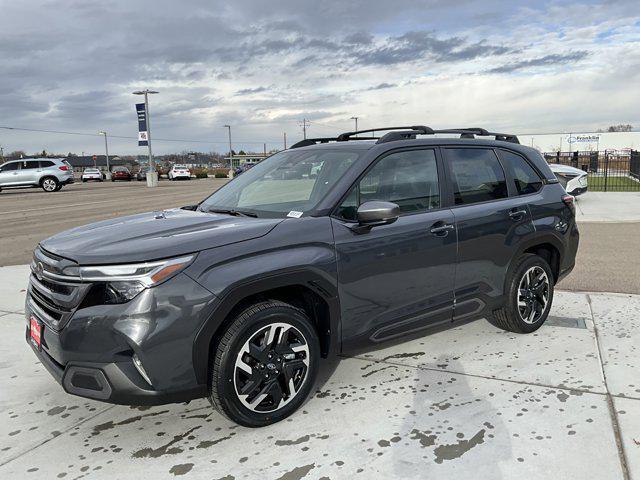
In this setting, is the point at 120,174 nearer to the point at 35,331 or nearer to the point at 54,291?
the point at 35,331

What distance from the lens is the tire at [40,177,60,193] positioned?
29.1 m

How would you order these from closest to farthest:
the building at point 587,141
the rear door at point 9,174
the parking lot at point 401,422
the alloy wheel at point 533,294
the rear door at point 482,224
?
1. the parking lot at point 401,422
2. the rear door at point 482,224
3. the alloy wheel at point 533,294
4. the rear door at point 9,174
5. the building at point 587,141

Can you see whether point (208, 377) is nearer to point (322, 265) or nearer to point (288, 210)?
point (322, 265)

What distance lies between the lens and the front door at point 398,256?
344 cm

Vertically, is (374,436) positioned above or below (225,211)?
below

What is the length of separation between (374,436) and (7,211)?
58.4 ft

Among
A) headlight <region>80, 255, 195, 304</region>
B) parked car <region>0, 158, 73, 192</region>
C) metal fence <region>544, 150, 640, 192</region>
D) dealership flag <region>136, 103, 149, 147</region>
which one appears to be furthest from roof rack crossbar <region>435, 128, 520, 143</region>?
dealership flag <region>136, 103, 149, 147</region>

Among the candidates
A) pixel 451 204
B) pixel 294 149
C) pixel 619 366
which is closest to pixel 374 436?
pixel 451 204

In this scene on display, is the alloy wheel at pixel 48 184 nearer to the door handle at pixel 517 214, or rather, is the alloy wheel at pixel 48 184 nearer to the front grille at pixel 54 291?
the front grille at pixel 54 291

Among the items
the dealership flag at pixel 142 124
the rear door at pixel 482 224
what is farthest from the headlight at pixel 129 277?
the dealership flag at pixel 142 124

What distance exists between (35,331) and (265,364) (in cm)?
141

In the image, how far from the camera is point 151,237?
3.07 m

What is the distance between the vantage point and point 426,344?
15.0 ft

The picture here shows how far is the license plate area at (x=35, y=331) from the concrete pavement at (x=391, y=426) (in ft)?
1.79
